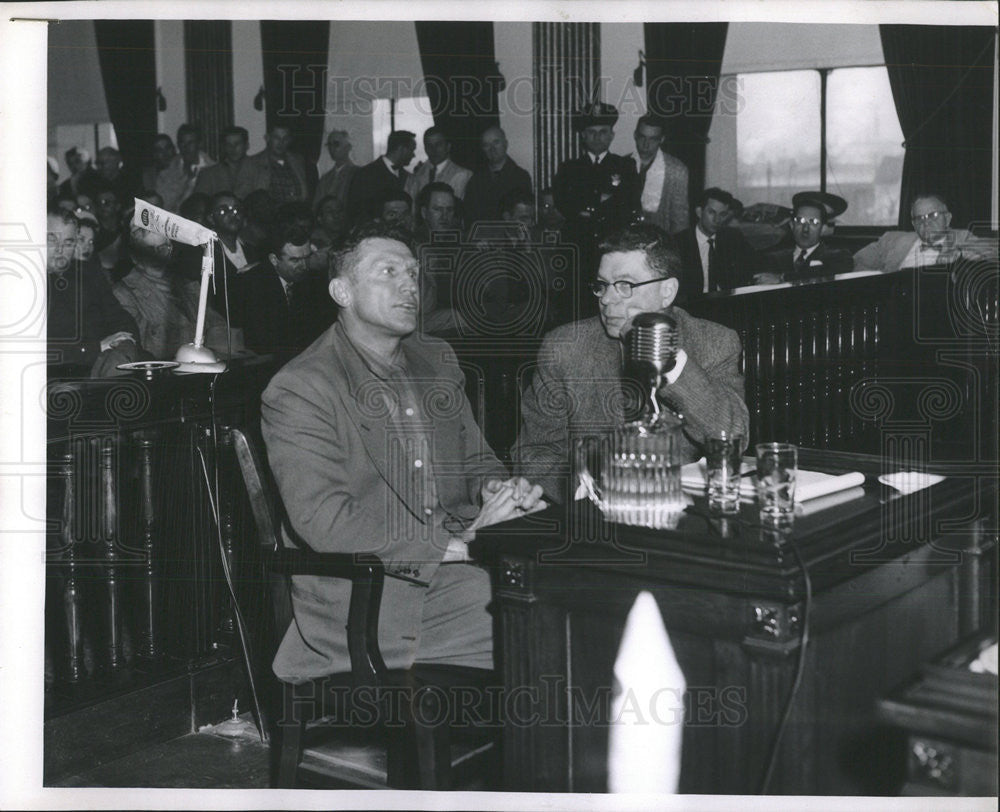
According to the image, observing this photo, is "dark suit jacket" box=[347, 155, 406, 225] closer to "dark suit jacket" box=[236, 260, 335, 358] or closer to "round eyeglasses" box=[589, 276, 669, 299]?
"dark suit jacket" box=[236, 260, 335, 358]

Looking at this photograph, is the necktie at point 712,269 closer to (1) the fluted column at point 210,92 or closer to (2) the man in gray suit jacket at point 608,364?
(2) the man in gray suit jacket at point 608,364

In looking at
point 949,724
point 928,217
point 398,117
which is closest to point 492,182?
point 928,217

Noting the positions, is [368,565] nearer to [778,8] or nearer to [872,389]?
[778,8]

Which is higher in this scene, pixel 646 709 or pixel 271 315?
pixel 271 315

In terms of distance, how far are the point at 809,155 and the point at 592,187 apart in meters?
3.47

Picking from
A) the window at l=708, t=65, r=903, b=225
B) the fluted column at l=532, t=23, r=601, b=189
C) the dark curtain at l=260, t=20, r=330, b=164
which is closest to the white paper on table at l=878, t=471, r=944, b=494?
the fluted column at l=532, t=23, r=601, b=189

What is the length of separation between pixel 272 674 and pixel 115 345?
2530 millimetres

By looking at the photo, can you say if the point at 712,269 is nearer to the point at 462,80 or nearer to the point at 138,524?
the point at 462,80

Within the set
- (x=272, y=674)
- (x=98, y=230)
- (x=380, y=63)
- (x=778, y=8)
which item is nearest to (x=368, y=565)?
(x=272, y=674)

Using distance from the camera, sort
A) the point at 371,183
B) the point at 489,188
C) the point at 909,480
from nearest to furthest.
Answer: the point at 909,480 < the point at 489,188 < the point at 371,183

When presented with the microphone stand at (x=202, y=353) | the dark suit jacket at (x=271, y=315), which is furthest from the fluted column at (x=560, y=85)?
the microphone stand at (x=202, y=353)

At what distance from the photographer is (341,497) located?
Answer: 236cm

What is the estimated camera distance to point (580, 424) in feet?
9.12

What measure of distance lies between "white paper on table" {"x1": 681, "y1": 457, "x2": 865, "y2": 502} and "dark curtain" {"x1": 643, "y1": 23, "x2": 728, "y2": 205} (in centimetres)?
549
